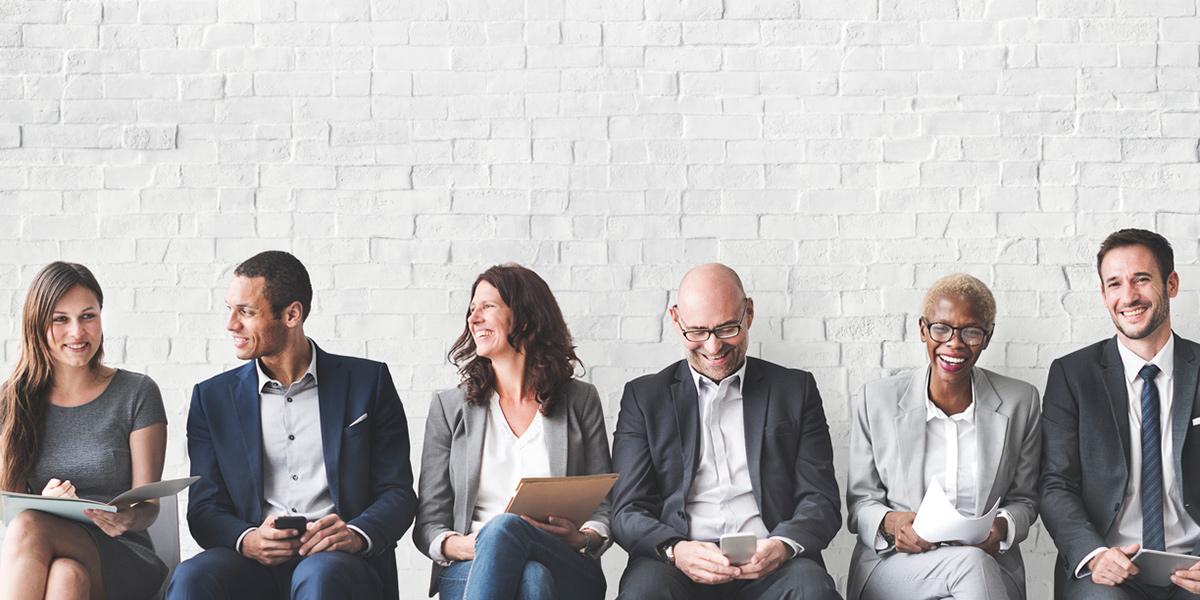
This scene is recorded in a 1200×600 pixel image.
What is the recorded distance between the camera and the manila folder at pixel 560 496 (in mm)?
2492

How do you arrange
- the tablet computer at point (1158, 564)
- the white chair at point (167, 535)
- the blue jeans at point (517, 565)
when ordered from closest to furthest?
the blue jeans at point (517, 565)
the tablet computer at point (1158, 564)
the white chair at point (167, 535)

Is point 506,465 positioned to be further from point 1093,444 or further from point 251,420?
point 1093,444

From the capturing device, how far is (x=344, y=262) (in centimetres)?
341

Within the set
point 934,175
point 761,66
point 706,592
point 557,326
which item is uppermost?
point 761,66

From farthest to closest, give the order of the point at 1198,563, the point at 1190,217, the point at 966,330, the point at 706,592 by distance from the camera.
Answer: the point at 1190,217 → the point at 966,330 → the point at 706,592 → the point at 1198,563

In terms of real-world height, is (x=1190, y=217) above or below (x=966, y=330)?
above

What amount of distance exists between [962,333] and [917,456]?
1.21ft

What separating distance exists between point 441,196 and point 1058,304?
207cm

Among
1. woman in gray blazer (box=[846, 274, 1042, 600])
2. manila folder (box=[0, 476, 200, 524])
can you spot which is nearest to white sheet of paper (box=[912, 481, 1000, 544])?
woman in gray blazer (box=[846, 274, 1042, 600])

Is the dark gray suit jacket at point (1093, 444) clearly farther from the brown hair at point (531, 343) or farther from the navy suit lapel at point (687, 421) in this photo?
the brown hair at point (531, 343)

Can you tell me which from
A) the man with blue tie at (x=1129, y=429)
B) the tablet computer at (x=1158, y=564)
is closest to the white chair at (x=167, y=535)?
the man with blue tie at (x=1129, y=429)

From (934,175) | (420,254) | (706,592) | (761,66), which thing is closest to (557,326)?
(420,254)

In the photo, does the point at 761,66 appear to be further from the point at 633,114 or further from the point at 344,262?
the point at 344,262

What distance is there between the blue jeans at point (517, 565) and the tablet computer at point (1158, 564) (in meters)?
1.41
